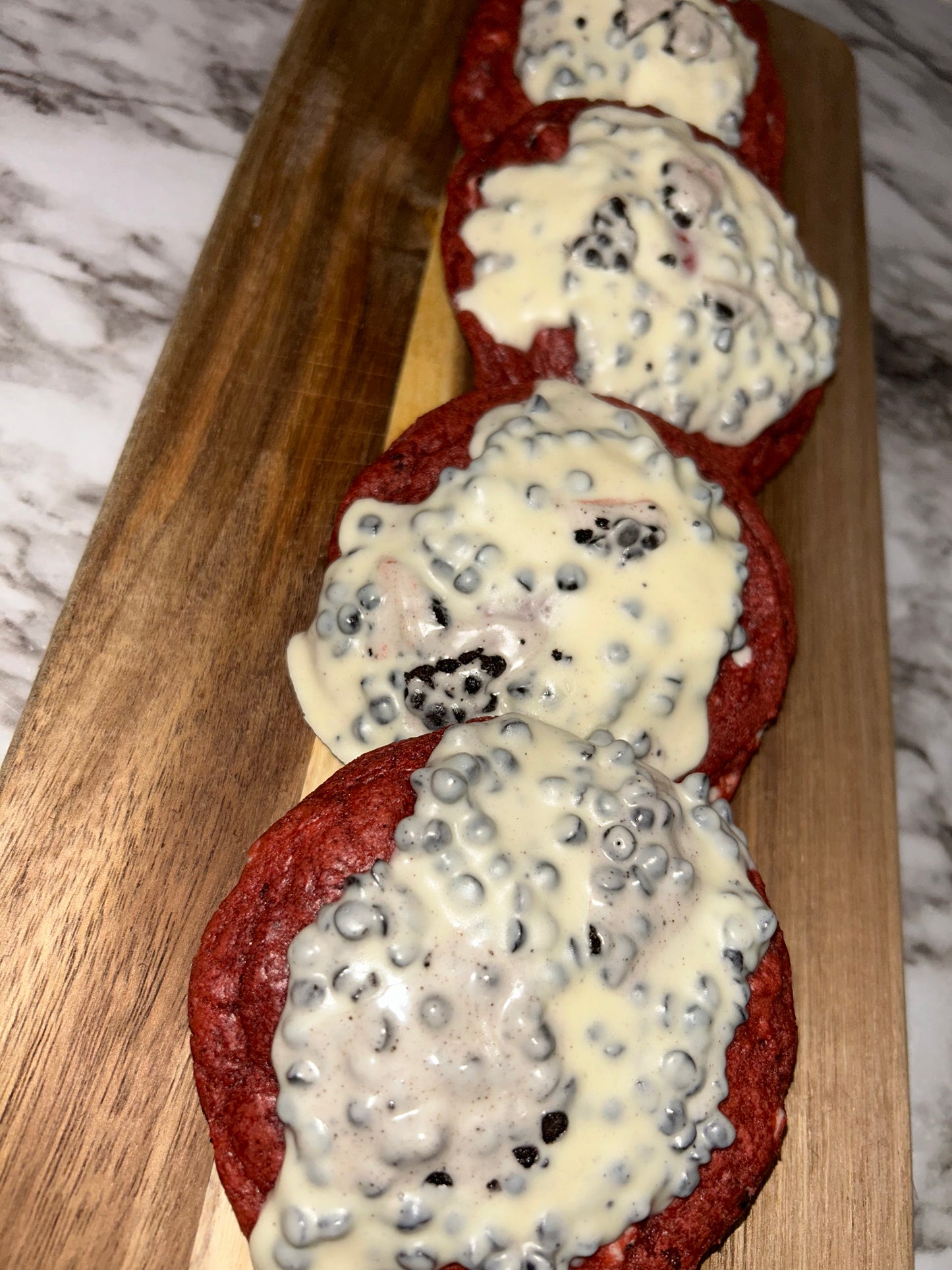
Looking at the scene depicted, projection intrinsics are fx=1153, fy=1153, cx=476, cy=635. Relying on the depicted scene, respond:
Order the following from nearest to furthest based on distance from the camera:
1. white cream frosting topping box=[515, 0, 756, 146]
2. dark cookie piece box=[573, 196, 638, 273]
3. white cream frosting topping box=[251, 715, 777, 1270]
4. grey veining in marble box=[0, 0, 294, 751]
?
white cream frosting topping box=[251, 715, 777, 1270], dark cookie piece box=[573, 196, 638, 273], grey veining in marble box=[0, 0, 294, 751], white cream frosting topping box=[515, 0, 756, 146]

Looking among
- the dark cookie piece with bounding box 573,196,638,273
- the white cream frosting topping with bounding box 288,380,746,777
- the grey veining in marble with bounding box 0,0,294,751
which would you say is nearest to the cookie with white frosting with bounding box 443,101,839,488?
the dark cookie piece with bounding box 573,196,638,273

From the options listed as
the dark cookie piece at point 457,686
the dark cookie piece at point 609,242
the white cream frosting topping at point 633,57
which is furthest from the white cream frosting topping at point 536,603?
the white cream frosting topping at point 633,57

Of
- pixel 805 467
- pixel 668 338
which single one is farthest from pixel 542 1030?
pixel 805 467

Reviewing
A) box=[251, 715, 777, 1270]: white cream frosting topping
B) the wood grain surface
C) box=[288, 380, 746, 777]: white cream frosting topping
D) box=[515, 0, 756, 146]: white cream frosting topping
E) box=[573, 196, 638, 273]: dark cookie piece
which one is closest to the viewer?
box=[251, 715, 777, 1270]: white cream frosting topping

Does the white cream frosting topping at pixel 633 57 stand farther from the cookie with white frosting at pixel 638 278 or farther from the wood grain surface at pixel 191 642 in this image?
the wood grain surface at pixel 191 642

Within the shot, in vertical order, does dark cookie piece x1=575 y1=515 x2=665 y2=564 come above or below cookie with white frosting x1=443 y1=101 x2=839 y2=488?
below

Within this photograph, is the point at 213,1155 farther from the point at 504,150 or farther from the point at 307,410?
the point at 504,150

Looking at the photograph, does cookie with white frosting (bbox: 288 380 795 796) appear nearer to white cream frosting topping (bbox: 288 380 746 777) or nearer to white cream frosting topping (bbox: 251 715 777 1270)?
white cream frosting topping (bbox: 288 380 746 777)
